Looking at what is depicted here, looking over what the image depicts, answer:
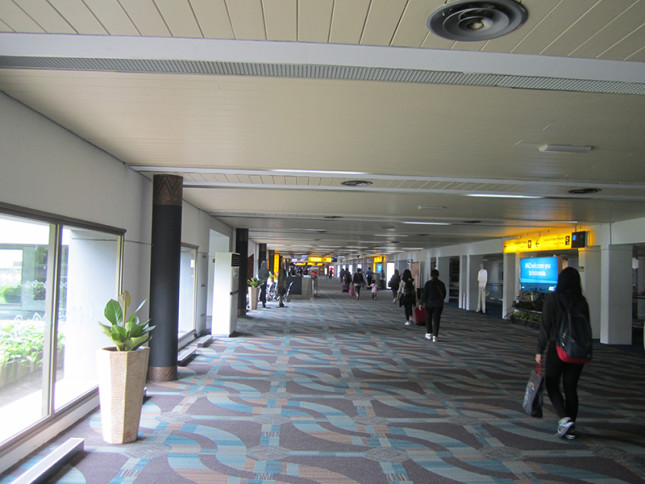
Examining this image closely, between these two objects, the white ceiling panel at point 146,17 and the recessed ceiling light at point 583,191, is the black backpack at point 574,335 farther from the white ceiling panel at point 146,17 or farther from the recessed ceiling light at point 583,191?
the white ceiling panel at point 146,17

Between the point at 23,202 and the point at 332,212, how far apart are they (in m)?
8.02

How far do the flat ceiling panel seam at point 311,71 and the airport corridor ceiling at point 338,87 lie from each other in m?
0.01

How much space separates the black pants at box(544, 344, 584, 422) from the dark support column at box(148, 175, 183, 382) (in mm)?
4856

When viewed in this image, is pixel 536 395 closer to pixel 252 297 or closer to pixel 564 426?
pixel 564 426

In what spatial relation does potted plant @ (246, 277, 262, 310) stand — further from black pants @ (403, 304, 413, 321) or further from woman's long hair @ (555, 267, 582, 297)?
woman's long hair @ (555, 267, 582, 297)

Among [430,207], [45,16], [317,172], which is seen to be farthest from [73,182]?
[430,207]

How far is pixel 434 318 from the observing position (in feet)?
36.4

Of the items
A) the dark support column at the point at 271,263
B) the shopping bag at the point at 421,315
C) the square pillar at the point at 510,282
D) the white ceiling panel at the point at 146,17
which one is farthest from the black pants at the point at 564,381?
the dark support column at the point at 271,263

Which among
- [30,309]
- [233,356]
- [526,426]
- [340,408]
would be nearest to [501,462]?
[526,426]

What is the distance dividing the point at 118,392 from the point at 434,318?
26.5ft

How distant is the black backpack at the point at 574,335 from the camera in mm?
4488

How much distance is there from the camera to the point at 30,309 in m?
4.48

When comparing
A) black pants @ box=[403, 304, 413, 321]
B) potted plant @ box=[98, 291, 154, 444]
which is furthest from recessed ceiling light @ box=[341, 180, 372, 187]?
black pants @ box=[403, 304, 413, 321]

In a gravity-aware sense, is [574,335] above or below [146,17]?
below
